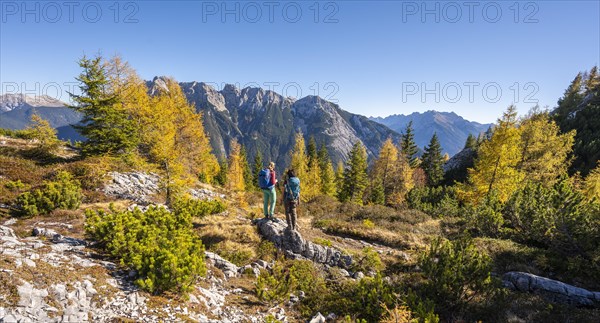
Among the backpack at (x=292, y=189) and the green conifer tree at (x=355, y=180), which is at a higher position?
the backpack at (x=292, y=189)

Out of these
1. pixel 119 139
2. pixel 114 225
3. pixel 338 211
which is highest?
pixel 119 139

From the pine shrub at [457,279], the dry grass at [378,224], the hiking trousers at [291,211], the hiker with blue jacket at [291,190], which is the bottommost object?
the dry grass at [378,224]

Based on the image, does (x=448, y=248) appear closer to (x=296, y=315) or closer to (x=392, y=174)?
(x=296, y=315)

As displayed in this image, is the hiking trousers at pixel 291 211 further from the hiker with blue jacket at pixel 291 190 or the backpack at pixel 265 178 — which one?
the backpack at pixel 265 178

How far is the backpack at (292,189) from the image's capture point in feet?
35.9

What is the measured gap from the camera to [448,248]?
28.3ft

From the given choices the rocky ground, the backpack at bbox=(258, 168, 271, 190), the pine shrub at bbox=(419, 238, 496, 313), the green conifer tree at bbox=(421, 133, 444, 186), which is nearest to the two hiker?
the backpack at bbox=(258, 168, 271, 190)

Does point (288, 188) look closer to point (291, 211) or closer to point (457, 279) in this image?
point (291, 211)

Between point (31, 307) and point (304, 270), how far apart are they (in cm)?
710


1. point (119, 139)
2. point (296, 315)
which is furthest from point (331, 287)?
point (119, 139)

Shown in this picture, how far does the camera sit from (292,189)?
1100 centimetres

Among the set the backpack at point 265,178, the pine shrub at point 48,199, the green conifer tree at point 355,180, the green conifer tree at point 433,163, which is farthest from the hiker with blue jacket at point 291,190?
the green conifer tree at point 433,163

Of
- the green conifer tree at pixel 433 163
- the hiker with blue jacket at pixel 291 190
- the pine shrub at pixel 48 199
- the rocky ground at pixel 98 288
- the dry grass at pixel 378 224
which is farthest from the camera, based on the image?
the green conifer tree at pixel 433 163

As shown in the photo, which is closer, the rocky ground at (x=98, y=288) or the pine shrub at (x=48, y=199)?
the rocky ground at (x=98, y=288)
